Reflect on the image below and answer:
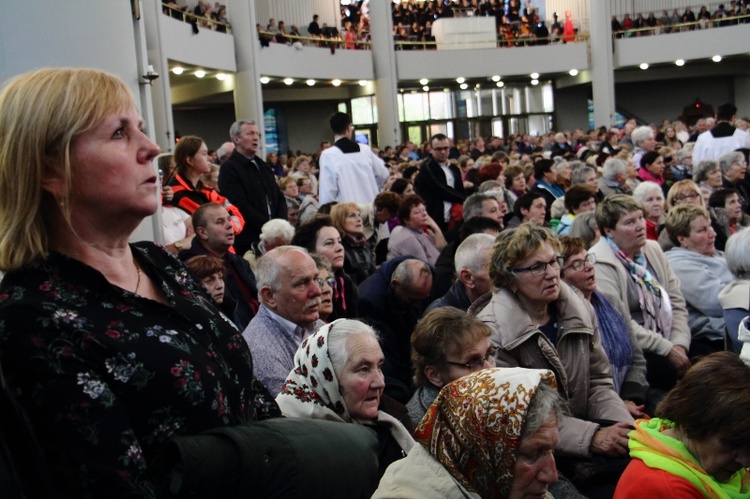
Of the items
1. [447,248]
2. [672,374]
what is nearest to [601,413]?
[672,374]

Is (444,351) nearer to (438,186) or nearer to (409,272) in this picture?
(409,272)

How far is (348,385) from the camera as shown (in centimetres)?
296

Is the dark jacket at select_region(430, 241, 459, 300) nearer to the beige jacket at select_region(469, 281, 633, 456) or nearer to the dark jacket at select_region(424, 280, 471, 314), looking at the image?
the dark jacket at select_region(424, 280, 471, 314)

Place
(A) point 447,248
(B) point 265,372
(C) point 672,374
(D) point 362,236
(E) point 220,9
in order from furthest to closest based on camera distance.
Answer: (E) point 220,9 → (D) point 362,236 → (A) point 447,248 → (C) point 672,374 → (B) point 265,372

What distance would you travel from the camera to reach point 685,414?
251 cm

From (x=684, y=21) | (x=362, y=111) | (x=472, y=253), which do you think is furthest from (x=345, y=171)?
(x=684, y=21)

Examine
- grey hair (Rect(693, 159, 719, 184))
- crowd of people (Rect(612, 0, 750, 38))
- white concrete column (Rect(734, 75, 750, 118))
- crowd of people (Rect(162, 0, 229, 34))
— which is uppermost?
crowd of people (Rect(612, 0, 750, 38))

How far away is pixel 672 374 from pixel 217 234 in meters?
2.84

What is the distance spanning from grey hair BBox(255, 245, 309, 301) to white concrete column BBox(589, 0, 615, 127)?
2550 cm

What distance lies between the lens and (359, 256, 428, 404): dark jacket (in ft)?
15.7

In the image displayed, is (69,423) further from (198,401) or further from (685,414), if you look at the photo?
(685,414)

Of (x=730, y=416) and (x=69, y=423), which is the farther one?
(x=730, y=416)

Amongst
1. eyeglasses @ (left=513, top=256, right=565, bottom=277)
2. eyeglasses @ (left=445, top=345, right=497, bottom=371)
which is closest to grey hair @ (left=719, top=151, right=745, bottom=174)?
eyeglasses @ (left=513, top=256, right=565, bottom=277)

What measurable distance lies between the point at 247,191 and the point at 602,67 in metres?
23.6
